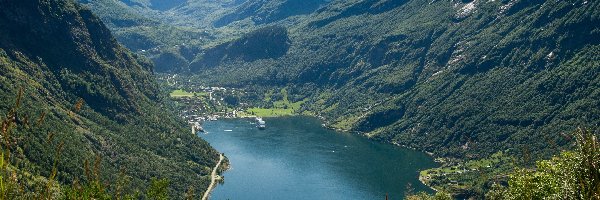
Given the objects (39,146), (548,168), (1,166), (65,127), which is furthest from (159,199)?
(65,127)

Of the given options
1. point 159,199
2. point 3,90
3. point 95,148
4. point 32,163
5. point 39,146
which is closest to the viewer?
point 159,199

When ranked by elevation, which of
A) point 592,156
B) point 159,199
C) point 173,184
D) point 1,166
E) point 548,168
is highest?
point 1,166

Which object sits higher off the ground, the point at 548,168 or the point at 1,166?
the point at 1,166

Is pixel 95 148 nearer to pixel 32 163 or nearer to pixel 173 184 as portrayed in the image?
pixel 173 184

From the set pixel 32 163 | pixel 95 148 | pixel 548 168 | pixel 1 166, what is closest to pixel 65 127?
pixel 95 148

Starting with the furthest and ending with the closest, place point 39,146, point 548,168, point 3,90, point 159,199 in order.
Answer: point 3,90, point 39,146, point 548,168, point 159,199

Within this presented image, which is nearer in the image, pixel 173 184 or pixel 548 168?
pixel 548 168

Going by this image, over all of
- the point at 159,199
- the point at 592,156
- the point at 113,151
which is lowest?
the point at 113,151

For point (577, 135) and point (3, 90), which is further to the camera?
point (3, 90)

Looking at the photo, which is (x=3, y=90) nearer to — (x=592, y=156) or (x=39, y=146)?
(x=39, y=146)
